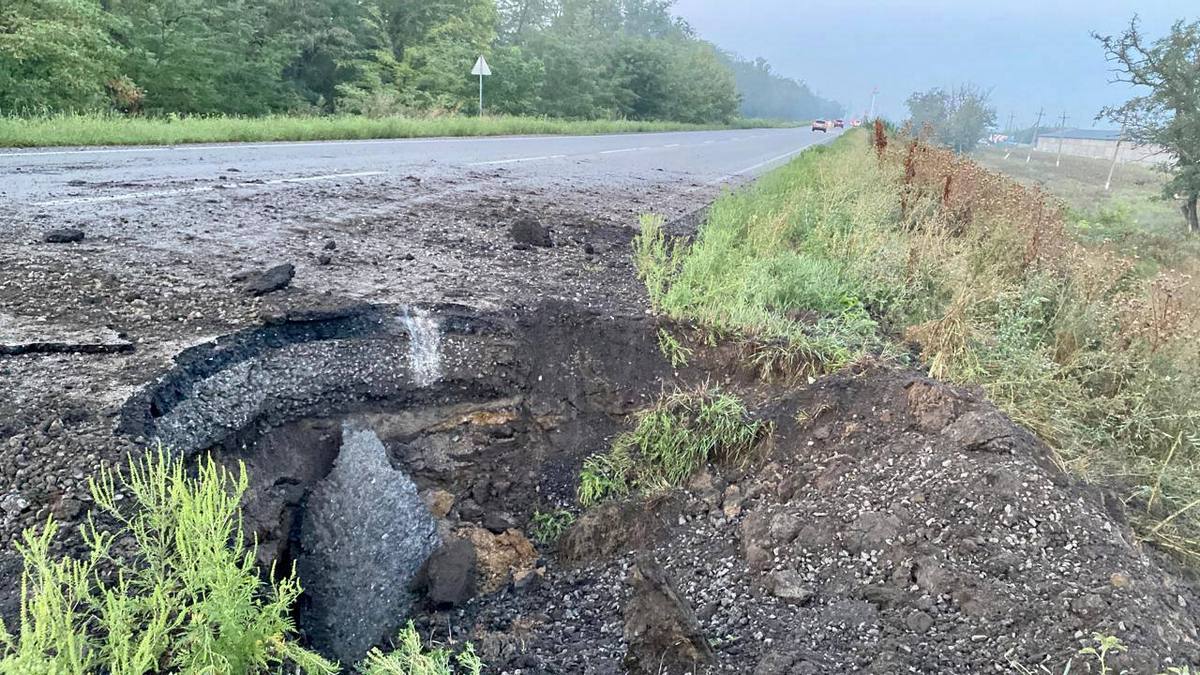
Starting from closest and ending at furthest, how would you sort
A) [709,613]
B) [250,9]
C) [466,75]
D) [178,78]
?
[709,613], [178,78], [250,9], [466,75]

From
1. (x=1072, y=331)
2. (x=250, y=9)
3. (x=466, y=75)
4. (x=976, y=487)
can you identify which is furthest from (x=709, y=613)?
(x=466, y=75)

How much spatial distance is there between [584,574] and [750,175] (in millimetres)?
12554

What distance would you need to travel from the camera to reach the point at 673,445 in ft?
12.4

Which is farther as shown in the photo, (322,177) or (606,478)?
(322,177)

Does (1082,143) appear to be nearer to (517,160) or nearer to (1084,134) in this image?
(1084,134)

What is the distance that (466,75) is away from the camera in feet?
82.0

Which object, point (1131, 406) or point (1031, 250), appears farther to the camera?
point (1031, 250)

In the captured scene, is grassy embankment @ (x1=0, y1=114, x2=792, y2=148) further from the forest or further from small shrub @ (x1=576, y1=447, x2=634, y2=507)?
small shrub @ (x1=576, y1=447, x2=634, y2=507)

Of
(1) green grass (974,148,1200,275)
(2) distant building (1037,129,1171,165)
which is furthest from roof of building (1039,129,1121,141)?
(1) green grass (974,148,1200,275)

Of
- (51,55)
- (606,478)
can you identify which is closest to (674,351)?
(606,478)

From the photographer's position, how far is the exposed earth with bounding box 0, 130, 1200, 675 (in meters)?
2.33

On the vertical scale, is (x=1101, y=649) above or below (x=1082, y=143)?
below

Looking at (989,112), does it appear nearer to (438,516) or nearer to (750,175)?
(750,175)

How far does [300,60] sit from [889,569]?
23.7 m
